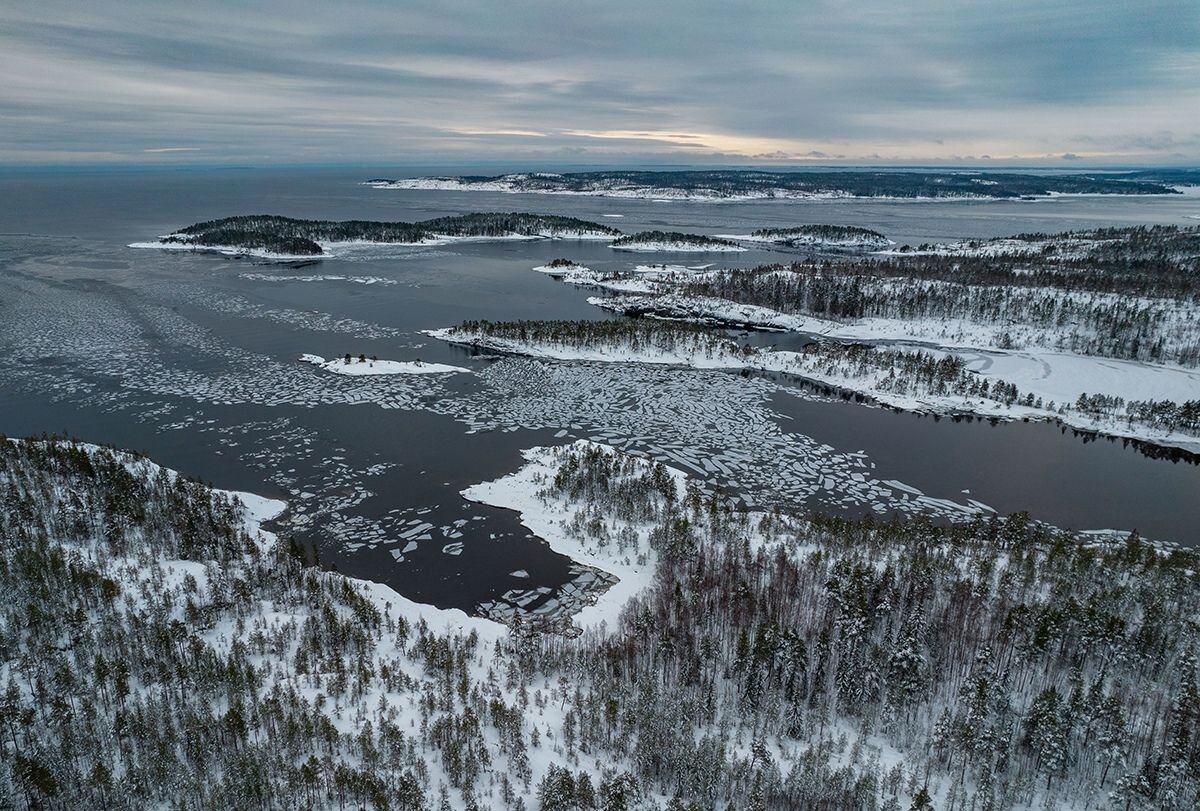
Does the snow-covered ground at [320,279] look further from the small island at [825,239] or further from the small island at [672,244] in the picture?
the small island at [825,239]

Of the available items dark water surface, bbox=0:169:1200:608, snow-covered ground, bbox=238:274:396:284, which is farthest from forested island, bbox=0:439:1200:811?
snow-covered ground, bbox=238:274:396:284

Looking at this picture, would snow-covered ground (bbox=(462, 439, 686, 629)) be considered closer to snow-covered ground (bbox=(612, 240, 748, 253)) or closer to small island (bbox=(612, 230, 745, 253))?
snow-covered ground (bbox=(612, 240, 748, 253))

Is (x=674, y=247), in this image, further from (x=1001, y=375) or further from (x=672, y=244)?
(x=1001, y=375)

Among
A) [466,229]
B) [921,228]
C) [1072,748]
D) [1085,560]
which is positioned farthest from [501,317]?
[921,228]

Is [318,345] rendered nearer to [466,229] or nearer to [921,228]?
[466,229]

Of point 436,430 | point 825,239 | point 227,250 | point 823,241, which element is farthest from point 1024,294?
point 227,250

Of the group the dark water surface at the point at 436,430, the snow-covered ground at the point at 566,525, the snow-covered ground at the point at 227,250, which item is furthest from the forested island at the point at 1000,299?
the snow-covered ground at the point at 227,250
